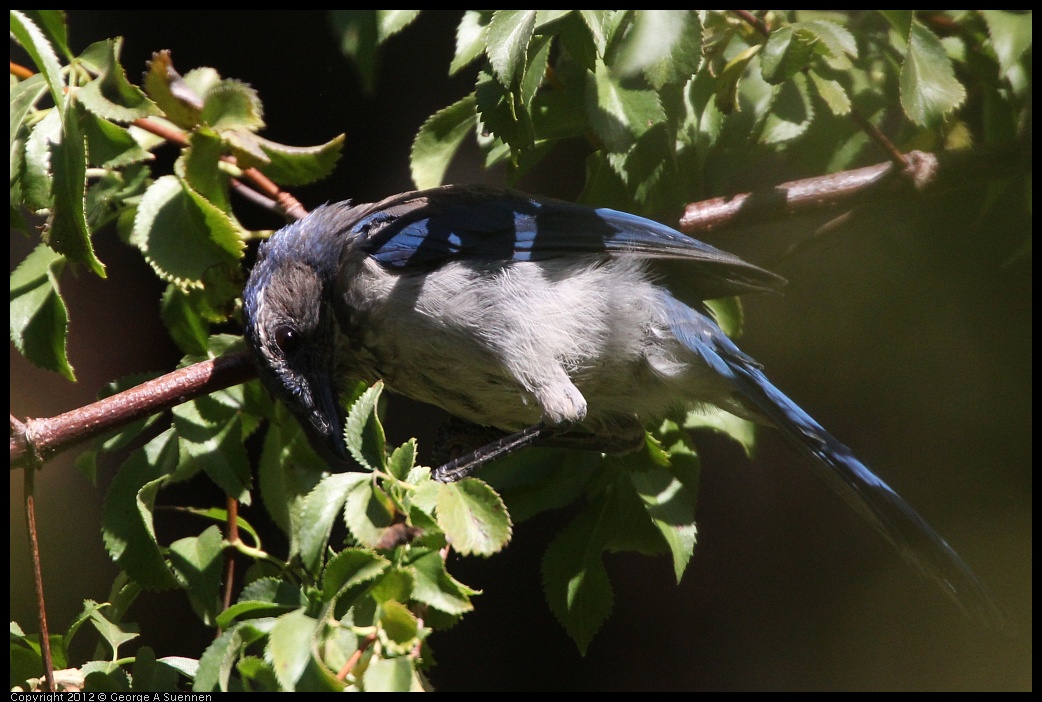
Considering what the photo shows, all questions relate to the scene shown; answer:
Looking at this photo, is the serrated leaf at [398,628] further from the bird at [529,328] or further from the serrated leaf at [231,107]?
the serrated leaf at [231,107]

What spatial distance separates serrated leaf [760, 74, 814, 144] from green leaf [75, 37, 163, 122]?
5.09 feet

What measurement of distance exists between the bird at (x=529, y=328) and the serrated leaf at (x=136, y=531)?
0.45 meters

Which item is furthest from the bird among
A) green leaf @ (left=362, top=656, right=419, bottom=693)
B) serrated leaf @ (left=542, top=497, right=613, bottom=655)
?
green leaf @ (left=362, top=656, right=419, bottom=693)

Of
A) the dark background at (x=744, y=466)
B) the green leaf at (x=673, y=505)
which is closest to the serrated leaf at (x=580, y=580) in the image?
the green leaf at (x=673, y=505)

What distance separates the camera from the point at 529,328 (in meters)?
2.45

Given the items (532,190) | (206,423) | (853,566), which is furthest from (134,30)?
(853,566)

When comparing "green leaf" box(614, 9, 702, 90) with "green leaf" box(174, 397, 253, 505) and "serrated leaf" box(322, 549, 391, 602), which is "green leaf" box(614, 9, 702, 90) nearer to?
"serrated leaf" box(322, 549, 391, 602)

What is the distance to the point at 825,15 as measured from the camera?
86.7 inches

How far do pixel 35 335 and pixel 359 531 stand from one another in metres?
1.17

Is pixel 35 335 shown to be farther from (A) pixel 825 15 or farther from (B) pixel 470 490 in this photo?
(A) pixel 825 15

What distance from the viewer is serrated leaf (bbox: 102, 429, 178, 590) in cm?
200

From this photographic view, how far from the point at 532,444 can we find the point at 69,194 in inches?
52.6

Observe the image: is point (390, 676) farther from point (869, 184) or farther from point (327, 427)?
point (869, 184)

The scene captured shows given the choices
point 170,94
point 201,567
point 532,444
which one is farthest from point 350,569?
point 170,94
